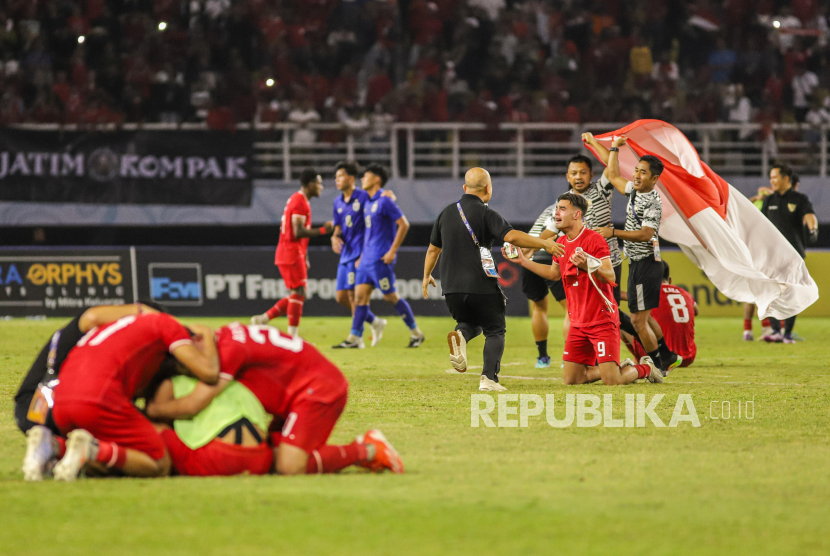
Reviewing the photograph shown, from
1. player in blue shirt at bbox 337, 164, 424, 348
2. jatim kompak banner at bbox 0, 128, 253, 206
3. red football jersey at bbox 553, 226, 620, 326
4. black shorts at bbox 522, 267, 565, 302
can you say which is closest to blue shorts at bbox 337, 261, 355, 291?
player in blue shirt at bbox 337, 164, 424, 348

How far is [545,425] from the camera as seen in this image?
23.7 ft

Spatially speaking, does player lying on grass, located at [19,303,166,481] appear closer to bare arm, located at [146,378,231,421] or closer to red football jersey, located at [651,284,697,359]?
bare arm, located at [146,378,231,421]

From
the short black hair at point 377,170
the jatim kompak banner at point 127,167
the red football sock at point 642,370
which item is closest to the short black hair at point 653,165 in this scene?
the red football sock at point 642,370

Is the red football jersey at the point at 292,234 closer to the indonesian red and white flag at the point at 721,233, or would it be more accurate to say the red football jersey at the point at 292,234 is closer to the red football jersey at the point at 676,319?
the indonesian red and white flag at the point at 721,233

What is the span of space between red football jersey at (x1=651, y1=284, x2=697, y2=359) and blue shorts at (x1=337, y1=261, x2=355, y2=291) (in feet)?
15.0

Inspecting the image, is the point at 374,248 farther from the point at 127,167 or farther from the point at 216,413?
the point at 216,413

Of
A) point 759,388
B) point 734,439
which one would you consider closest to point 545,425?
point 734,439

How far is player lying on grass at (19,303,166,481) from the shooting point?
5.19m

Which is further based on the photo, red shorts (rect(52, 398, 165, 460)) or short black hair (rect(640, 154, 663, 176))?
short black hair (rect(640, 154, 663, 176))

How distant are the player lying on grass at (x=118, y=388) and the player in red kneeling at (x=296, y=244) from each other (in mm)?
8304

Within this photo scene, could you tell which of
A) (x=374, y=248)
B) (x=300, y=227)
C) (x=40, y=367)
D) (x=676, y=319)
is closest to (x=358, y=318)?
(x=374, y=248)

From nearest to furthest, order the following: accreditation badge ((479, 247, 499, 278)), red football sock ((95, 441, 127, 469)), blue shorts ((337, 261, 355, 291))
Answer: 1. red football sock ((95, 441, 127, 469))
2. accreditation badge ((479, 247, 499, 278))
3. blue shorts ((337, 261, 355, 291))

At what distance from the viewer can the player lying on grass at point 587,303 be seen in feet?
29.5

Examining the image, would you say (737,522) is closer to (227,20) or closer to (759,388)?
(759,388)
